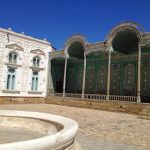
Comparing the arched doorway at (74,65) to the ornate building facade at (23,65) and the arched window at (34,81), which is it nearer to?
the ornate building facade at (23,65)

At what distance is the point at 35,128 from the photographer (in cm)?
604

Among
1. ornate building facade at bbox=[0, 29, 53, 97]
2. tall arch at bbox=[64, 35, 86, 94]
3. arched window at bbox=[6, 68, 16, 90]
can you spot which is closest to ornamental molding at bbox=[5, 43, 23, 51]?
ornate building facade at bbox=[0, 29, 53, 97]

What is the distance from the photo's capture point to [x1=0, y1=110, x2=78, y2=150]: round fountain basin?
370cm

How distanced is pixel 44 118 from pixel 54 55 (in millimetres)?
18696

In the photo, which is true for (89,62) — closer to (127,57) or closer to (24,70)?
(127,57)

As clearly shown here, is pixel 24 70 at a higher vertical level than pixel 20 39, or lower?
lower

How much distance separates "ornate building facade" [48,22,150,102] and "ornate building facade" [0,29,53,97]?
4.22 ft

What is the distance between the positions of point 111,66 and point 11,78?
10.2 metres

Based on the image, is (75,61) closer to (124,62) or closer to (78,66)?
(78,66)

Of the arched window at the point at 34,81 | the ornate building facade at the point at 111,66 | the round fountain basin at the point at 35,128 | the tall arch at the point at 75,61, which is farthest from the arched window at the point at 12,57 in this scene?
the round fountain basin at the point at 35,128

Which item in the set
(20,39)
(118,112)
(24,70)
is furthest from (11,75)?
(118,112)

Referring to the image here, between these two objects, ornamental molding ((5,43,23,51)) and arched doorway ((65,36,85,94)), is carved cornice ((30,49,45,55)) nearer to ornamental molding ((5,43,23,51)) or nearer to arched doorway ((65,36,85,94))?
ornamental molding ((5,43,23,51))

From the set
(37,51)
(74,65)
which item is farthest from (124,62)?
(37,51)

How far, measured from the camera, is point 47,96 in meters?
24.3
